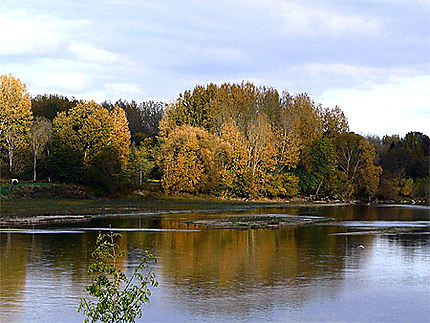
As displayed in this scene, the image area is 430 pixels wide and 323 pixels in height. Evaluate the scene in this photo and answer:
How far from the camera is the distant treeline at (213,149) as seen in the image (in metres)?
64.5

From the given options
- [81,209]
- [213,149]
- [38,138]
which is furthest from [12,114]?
[213,149]

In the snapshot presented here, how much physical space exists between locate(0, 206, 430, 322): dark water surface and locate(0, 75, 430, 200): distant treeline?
104 ft

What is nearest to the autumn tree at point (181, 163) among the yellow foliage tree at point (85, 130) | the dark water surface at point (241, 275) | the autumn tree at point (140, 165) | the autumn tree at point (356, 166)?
the autumn tree at point (140, 165)

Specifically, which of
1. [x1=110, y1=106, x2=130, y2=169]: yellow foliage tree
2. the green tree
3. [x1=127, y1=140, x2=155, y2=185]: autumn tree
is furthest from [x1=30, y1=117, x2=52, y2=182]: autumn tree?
the green tree

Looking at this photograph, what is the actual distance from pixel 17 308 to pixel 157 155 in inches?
2410

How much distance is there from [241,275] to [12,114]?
50575 millimetres

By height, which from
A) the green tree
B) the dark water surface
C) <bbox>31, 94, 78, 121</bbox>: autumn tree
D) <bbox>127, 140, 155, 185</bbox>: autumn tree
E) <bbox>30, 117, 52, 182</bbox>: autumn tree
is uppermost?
<bbox>31, 94, 78, 121</bbox>: autumn tree

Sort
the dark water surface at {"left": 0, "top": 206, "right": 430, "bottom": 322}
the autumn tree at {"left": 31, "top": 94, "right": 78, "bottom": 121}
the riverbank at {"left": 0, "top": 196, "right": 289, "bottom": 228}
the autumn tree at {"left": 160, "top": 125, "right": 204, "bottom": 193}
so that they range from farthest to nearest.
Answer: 1. the autumn tree at {"left": 31, "top": 94, "right": 78, "bottom": 121}
2. the autumn tree at {"left": 160, "top": 125, "right": 204, "bottom": 193}
3. the riverbank at {"left": 0, "top": 196, "right": 289, "bottom": 228}
4. the dark water surface at {"left": 0, "top": 206, "right": 430, "bottom": 322}

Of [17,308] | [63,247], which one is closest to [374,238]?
[63,247]

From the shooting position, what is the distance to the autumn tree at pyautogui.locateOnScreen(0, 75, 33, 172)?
64344 mm

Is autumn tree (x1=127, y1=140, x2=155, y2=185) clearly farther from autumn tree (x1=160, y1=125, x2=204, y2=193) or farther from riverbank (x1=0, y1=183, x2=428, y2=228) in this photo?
riverbank (x1=0, y1=183, x2=428, y2=228)

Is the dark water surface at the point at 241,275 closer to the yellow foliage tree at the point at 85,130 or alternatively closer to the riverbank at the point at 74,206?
the riverbank at the point at 74,206

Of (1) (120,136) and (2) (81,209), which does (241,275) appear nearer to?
(2) (81,209)

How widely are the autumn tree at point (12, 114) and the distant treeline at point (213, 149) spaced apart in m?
0.11
